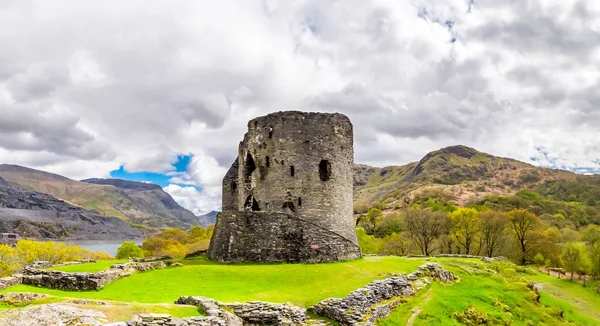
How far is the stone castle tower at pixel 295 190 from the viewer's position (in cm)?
2478

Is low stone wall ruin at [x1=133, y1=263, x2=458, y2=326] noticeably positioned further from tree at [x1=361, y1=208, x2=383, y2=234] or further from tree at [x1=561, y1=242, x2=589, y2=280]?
tree at [x1=361, y1=208, x2=383, y2=234]

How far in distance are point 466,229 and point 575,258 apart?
12.8 metres

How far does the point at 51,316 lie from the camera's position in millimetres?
11211

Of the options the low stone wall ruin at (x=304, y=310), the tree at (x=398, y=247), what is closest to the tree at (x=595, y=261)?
the tree at (x=398, y=247)

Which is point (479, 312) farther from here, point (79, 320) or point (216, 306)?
point (79, 320)


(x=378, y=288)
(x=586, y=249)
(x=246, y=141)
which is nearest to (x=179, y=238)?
(x=246, y=141)

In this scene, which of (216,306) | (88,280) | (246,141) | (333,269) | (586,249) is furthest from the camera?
(586,249)

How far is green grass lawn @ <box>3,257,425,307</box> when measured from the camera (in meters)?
16.7

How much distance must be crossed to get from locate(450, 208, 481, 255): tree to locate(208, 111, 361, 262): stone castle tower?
31546 millimetres

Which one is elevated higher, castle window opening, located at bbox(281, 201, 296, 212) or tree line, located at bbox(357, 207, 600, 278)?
castle window opening, located at bbox(281, 201, 296, 212)

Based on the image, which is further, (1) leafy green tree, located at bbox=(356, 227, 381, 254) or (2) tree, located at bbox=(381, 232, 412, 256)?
(1) leafy green tree, located at bbox=(356, 227, 381, 254)

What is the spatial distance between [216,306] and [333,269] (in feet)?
30.6

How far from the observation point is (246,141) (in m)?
A: 31.8

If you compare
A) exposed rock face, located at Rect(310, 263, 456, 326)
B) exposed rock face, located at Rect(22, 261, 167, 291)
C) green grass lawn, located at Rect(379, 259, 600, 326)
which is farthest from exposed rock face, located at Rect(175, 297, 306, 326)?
exposed rock face, located at Rect(22, 261, 167, 291)
